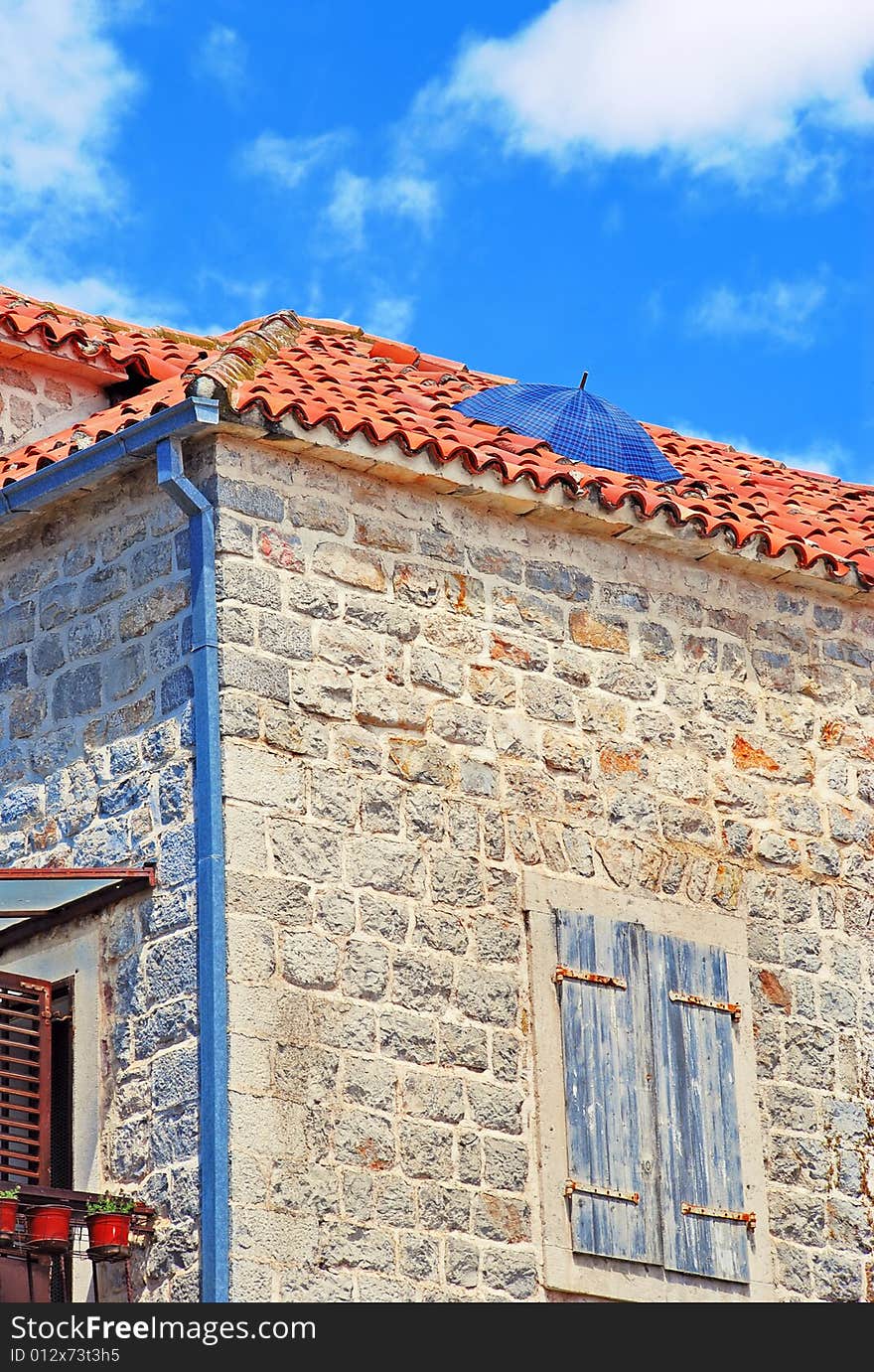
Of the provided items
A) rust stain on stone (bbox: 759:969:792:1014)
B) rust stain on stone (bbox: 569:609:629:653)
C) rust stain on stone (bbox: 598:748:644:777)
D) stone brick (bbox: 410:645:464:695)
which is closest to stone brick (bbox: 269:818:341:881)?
stone brick (bbox: 410:645:464:695)

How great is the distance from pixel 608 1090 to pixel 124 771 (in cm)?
250

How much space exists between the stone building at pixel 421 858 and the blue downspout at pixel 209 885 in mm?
20

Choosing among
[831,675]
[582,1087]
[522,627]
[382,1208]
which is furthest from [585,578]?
[382,1208]

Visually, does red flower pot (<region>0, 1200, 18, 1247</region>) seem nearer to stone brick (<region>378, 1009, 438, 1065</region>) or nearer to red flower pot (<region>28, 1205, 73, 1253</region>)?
red flower pot (<region>28, 1205, 73, 1253</region>)

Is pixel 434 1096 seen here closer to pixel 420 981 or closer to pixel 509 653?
pixel 420 981

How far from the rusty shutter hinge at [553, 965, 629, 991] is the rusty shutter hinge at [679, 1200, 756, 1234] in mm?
982

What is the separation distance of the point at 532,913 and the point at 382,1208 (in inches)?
61.1

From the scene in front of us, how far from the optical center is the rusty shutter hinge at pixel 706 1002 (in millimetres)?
11727

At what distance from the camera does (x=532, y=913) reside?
1144 cm

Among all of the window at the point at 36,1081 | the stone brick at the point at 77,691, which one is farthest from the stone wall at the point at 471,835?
the window at the point at 36,1081

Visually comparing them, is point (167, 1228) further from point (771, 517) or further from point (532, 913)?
point (771, 517)

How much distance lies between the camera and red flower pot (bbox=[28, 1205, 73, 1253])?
33.3 feet

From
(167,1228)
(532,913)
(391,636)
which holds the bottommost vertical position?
(167,1228)

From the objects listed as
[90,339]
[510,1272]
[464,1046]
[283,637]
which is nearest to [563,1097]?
[464,1046]
